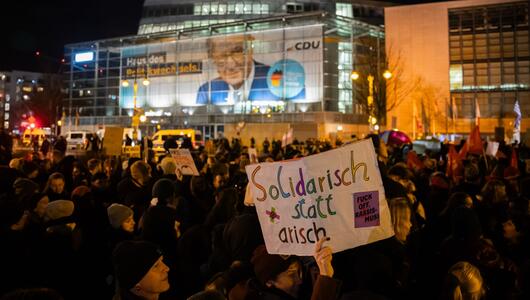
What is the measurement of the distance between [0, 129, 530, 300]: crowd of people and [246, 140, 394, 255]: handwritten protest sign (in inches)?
5.2

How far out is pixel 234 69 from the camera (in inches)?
2024

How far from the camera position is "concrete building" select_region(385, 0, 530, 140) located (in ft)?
138

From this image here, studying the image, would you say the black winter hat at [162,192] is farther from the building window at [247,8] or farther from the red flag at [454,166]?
the building window at [247,8]

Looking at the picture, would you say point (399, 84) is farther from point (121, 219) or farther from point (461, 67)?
point (121, 219)

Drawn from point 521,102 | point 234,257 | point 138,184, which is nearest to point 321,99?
point 521,102

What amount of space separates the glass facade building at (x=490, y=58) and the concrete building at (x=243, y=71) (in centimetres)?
724

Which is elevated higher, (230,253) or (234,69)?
(234,69)

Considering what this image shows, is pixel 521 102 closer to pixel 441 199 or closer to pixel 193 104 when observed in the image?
pixel 193 104

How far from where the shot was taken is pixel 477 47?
4294 cm

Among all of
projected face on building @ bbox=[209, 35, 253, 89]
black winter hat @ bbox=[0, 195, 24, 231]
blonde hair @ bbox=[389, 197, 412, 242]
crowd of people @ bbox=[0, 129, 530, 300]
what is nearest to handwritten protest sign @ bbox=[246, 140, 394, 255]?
Result: crowd of people @ bbox=[0, 129, 530, 300]

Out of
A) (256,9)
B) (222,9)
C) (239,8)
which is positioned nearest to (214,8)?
(222,9)

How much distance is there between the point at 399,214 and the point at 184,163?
497cm

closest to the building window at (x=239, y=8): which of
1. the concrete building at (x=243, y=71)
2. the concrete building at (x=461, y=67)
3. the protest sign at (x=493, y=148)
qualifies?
the concrete building at (x=243, y=71)

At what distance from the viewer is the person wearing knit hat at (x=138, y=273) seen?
3.09m
